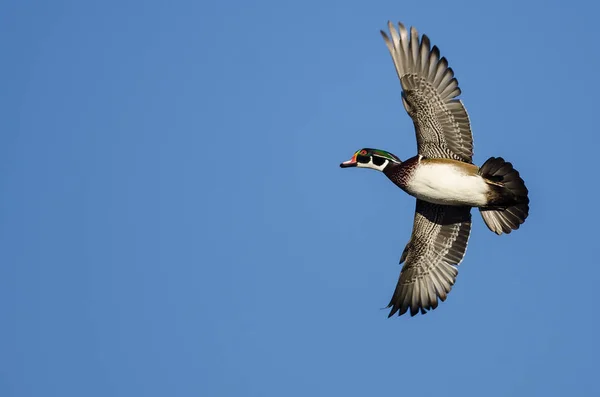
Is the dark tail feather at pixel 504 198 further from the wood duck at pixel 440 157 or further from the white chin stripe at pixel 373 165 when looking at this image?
the white chin stripe at pixel 373 165

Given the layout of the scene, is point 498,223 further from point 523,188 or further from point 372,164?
point 372,164

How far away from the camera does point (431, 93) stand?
14578mm

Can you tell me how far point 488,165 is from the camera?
14.1m

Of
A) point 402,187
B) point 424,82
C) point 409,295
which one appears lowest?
point 409,295

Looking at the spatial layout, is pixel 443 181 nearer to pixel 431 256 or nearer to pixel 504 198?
pixel 504 198

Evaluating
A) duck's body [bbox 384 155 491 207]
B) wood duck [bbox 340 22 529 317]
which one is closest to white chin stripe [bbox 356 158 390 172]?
wood duck [bbox 340 22 529 317]

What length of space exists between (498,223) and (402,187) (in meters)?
1.46

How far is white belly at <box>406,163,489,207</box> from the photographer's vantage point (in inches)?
568

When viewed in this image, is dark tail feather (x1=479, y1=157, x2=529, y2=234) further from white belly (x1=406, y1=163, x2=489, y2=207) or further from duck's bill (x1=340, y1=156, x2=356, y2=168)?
duck's bill (x1=340, y1=156, x2=356, y2=168)

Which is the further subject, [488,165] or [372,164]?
[372,164]

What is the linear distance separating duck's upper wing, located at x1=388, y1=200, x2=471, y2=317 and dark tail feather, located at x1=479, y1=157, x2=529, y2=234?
785 millimetres

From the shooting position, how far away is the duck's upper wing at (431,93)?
14570mm

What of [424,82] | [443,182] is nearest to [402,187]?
[443,182]

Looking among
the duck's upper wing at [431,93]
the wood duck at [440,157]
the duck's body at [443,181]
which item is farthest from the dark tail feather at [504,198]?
the duck's upper wing at [431,93]
